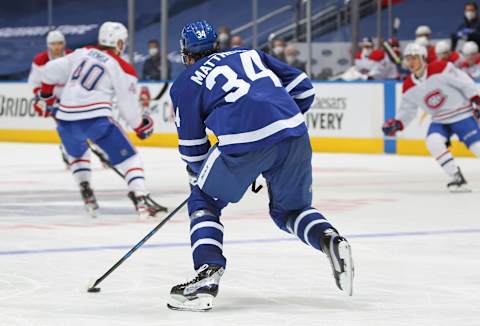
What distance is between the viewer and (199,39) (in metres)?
4.89

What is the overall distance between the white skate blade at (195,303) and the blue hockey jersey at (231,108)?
54cm

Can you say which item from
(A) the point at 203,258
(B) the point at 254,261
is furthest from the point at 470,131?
(A) the point at 203,258

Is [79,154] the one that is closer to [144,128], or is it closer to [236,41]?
[144,128]

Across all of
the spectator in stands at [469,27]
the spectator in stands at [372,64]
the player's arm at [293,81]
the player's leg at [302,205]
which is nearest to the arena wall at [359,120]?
the spectator in stands at [372,64]

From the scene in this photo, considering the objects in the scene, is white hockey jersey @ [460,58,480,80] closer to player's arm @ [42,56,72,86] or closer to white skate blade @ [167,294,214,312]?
player's arm @ [42,56,72,86]

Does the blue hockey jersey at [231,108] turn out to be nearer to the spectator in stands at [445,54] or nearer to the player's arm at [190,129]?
the player's arm at [190,129]

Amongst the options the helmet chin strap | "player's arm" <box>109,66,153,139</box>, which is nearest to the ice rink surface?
"player's arm" <box>109,66,153,139</box>

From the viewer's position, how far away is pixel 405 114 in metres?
10.9

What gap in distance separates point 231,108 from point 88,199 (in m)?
4.06

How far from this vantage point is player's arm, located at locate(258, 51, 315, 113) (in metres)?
5.02

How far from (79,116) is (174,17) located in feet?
40.4

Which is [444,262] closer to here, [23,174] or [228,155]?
[228,155]

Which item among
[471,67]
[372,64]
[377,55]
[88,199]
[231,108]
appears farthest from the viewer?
[377,55]

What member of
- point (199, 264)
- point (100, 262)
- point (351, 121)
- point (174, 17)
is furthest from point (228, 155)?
point (174, 17)
